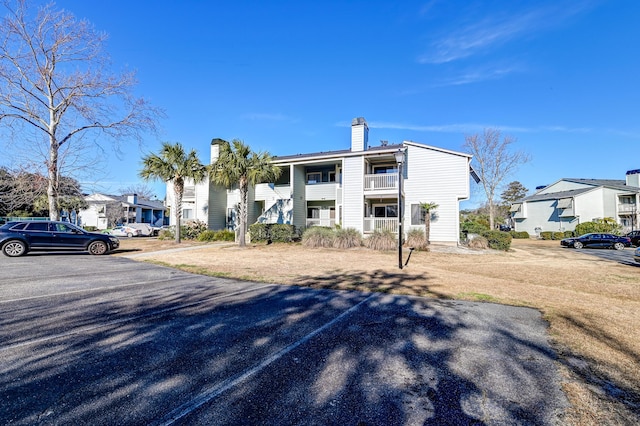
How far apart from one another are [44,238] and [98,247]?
6.72ft

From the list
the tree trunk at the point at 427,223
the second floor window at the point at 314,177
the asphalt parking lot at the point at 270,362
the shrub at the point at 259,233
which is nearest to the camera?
the asphalt parking lot at the point at 270,362

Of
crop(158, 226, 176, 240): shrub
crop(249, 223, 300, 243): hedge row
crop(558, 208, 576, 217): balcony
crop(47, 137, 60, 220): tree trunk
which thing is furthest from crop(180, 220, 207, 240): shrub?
crop(558, 208, 576, 217): balcony

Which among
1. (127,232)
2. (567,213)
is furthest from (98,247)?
(567,213)

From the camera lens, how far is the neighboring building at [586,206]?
121 feet

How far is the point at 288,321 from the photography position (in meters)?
4.91


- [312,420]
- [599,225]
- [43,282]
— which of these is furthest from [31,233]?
[599,225]

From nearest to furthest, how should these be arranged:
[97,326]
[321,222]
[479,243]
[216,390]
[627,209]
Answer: [216,390]
[97,326]
[479,243]
[321,222]
[627,209]

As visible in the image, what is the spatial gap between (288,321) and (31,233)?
49.3 feet

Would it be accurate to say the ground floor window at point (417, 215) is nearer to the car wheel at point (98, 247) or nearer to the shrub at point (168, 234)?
the car wheel at point (98, 247)

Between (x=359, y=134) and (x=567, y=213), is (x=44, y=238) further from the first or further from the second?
(x=567, y=213)

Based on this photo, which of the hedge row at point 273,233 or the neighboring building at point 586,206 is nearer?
the hedge row at point 273,233

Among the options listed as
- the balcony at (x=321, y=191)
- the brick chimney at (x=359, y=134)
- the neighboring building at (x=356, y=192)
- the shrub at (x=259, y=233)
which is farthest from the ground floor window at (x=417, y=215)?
the shrub at (x=259, y=233)

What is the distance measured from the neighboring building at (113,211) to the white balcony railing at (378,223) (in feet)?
138

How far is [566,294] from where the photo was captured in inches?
288
